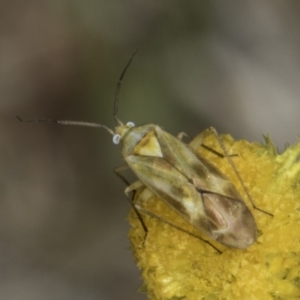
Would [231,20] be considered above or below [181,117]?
above

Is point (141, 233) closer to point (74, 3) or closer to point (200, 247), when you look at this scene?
point (200, 247)

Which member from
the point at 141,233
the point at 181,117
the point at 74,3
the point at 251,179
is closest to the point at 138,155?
the point at 141,233

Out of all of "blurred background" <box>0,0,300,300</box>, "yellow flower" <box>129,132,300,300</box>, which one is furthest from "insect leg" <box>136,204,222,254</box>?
"blurred background" <box>0,0,300,300</box>

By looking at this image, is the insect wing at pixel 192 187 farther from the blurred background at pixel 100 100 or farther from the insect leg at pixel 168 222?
the blurred background at pixel 100 100

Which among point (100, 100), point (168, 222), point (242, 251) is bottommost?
point (242, 251)

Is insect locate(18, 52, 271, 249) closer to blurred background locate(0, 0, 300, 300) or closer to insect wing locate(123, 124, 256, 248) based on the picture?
insect wing locate(123, 124, 256, 248)

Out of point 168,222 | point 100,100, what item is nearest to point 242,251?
point 168,222

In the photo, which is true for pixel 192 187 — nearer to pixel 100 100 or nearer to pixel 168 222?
pixel 168 222

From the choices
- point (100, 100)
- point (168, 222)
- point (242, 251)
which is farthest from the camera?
Answer: point (100, 100)
